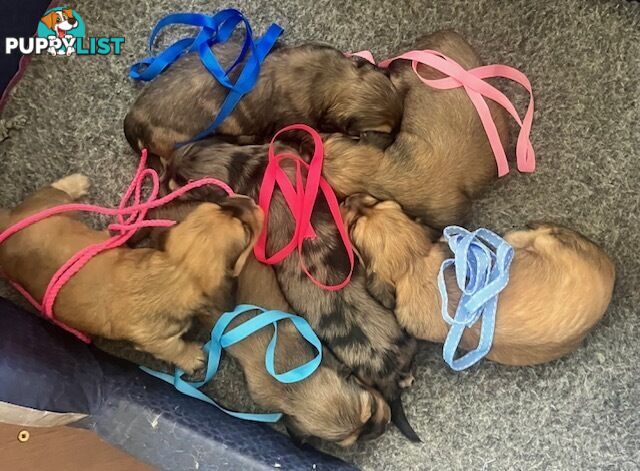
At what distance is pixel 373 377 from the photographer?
182cm

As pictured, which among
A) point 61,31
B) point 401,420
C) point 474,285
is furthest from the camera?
point 61,31

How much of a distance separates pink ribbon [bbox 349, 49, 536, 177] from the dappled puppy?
0.57m

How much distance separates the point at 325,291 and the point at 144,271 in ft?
1.26

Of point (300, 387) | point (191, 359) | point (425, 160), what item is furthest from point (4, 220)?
point (425, 160)

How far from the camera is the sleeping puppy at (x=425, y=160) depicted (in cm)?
185

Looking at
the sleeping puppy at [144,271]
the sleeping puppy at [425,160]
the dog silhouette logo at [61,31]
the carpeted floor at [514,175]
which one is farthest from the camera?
the dog silhouette logo at [61,31]

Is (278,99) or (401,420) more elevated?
(278,99)

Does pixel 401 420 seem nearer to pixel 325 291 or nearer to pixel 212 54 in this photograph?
pixel 325 291

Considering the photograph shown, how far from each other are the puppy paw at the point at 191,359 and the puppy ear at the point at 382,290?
17.6 inches

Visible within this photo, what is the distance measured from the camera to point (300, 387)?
1.81 m

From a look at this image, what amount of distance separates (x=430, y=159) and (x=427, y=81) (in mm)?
181

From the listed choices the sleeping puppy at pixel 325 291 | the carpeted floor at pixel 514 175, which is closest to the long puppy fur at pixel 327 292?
the sleeping puppy at pixel 325 291

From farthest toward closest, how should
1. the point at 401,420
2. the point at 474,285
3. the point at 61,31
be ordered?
1. the point at 61,31
2. the point at 401,420
3. the point at 474,285

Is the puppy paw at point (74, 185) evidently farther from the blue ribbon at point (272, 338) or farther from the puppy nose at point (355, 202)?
the puppy nose at point (355, 202)
